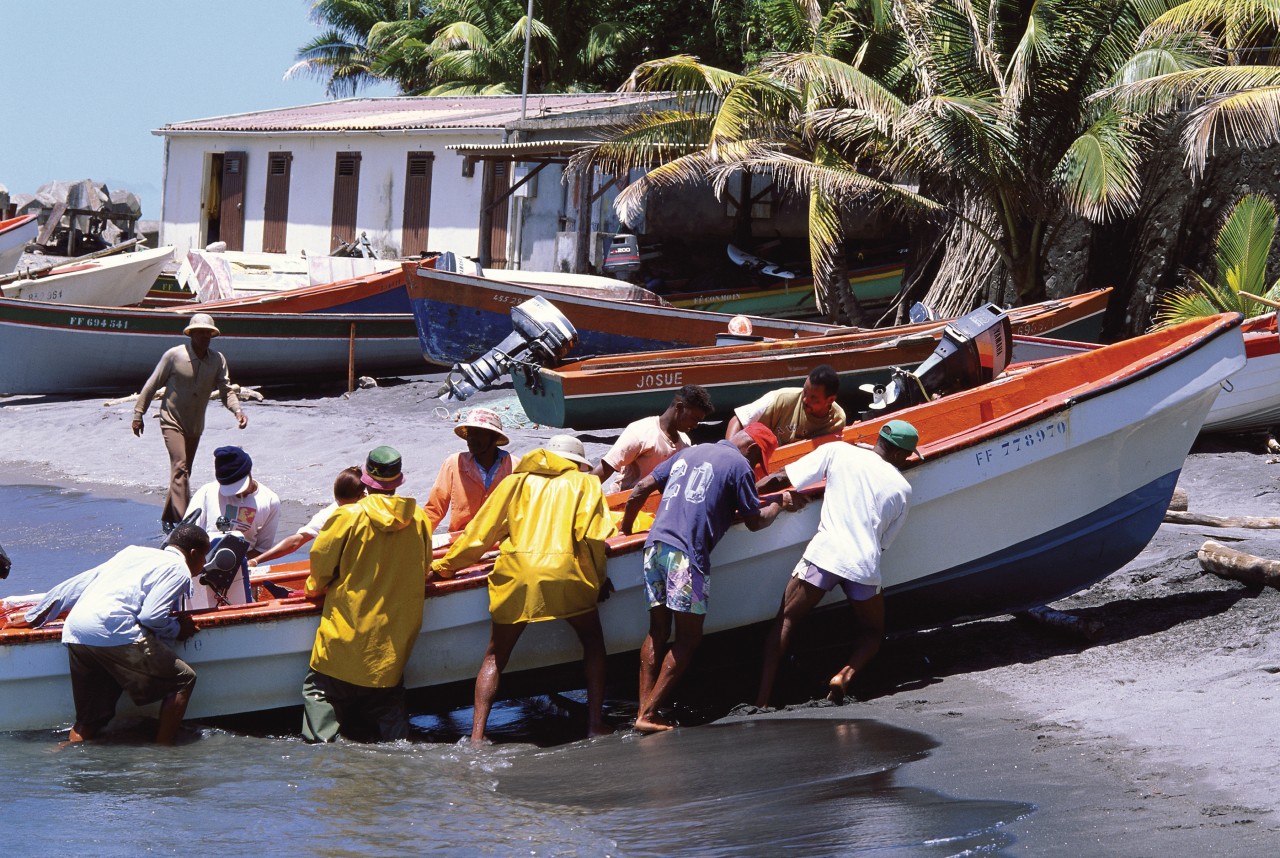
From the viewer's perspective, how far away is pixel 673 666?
22.0 ft

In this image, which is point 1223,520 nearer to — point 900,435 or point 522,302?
point 900,435

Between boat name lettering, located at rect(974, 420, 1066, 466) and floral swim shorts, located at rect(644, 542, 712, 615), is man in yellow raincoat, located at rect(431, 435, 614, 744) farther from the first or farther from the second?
boat name lettering, located at rect(974, 420, 1066, 466)

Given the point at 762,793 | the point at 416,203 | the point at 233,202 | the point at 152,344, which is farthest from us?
the point at 233,202

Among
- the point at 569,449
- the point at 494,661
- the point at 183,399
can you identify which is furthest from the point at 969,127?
the point at 494,661

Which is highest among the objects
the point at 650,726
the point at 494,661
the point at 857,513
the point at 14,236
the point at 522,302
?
the point at 14,236

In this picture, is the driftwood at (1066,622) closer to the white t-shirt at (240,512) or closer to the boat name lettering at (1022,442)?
the boat name lettering at (1022,442)

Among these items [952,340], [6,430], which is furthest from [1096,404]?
[6,430]

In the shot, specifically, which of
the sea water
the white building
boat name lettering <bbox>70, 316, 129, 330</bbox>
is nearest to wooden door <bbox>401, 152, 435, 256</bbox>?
the white building

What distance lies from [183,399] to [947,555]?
A: 5.78 metres

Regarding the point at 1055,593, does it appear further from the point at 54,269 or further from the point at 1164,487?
the point at 54,269

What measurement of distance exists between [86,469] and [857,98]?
896 centimetres

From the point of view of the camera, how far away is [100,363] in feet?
59.5

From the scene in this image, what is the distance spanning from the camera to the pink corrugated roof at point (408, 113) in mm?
23484

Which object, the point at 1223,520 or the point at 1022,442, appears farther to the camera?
the point at 1223,520
